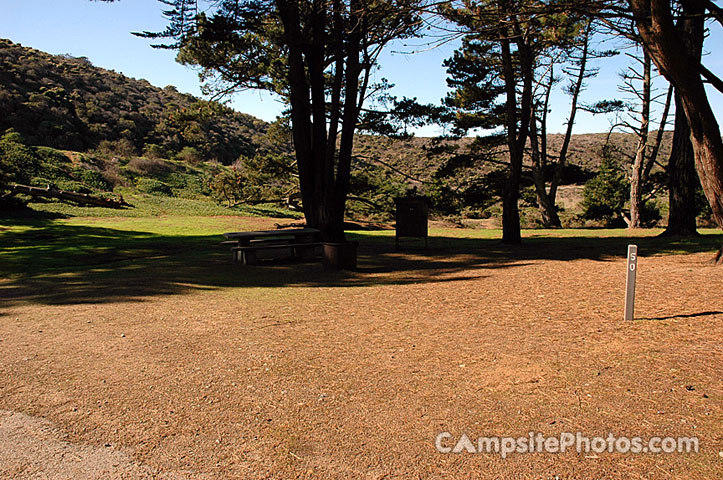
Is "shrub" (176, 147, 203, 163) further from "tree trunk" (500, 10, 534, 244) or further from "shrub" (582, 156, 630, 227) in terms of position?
"tree trunk" (500, 10, 534, 244)

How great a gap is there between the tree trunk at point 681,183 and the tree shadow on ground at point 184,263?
4.43 feet

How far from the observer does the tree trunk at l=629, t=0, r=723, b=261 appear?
19.7ft

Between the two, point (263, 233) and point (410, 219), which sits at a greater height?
point (410, 219)

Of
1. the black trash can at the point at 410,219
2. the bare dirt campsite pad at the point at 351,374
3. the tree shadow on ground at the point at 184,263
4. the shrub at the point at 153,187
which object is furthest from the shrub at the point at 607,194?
the shrub at the point at 153,187

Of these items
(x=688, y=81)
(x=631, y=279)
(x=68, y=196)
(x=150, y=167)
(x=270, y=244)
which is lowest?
(x=270, y=244)

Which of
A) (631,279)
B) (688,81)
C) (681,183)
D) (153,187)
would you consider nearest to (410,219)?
(681,183)

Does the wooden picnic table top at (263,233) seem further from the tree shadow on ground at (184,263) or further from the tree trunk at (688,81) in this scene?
the tree trunk at (688,81)

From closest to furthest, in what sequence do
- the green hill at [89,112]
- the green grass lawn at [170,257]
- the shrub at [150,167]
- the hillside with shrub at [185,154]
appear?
the green grass lawn at [170,257] → the hillside with shrub at [185,154] → the shrub at [150,167] → the green hill at [89,112]

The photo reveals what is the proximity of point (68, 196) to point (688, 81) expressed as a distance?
23299 millimetres

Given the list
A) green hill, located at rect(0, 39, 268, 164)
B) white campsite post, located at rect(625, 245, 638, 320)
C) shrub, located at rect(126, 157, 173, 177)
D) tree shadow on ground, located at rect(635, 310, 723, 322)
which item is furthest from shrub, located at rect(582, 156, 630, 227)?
white campsite post, located at rect(625, 245, 638, 320)

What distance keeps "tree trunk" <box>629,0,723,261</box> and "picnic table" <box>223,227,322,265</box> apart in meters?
7.18

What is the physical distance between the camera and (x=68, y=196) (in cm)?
2288

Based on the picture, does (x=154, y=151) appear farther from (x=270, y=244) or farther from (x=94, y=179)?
(x=270, y=244)

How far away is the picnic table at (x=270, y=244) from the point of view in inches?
441
